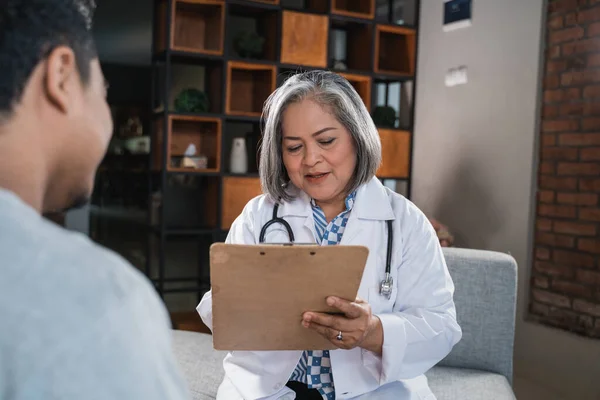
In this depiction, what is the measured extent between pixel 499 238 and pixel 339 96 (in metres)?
2.50

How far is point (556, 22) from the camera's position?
3234 millimetres

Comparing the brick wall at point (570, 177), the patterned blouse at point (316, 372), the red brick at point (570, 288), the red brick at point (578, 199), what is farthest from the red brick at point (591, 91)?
the patterned blouse at point (316, 372)

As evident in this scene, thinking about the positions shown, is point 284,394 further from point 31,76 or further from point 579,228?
point 579,228

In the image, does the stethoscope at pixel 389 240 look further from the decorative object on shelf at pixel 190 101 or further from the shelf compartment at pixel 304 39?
the shelf compartment at pixel 304 39

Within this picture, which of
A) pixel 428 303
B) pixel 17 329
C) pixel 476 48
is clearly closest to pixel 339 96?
pixel 428 303

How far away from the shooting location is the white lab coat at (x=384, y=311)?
1337mm

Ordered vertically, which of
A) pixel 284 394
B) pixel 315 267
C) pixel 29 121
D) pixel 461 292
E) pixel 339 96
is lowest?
pixel 284 394

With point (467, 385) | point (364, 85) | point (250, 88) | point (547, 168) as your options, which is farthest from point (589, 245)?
point (250, 88)

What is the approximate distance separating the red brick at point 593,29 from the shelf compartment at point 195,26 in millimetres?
2050

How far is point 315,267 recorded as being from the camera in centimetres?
108

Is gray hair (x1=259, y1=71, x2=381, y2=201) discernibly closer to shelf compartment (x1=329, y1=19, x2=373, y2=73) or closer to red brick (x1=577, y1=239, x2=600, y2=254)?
red brick (x1=577, y1=239, x2=600, y2=254)

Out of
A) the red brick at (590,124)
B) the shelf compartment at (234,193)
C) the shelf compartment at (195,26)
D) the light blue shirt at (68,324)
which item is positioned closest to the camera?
the light blue shirt at (68,324)

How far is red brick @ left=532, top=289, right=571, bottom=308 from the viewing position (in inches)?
124

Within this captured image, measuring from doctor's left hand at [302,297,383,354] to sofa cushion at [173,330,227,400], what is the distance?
621 mm
